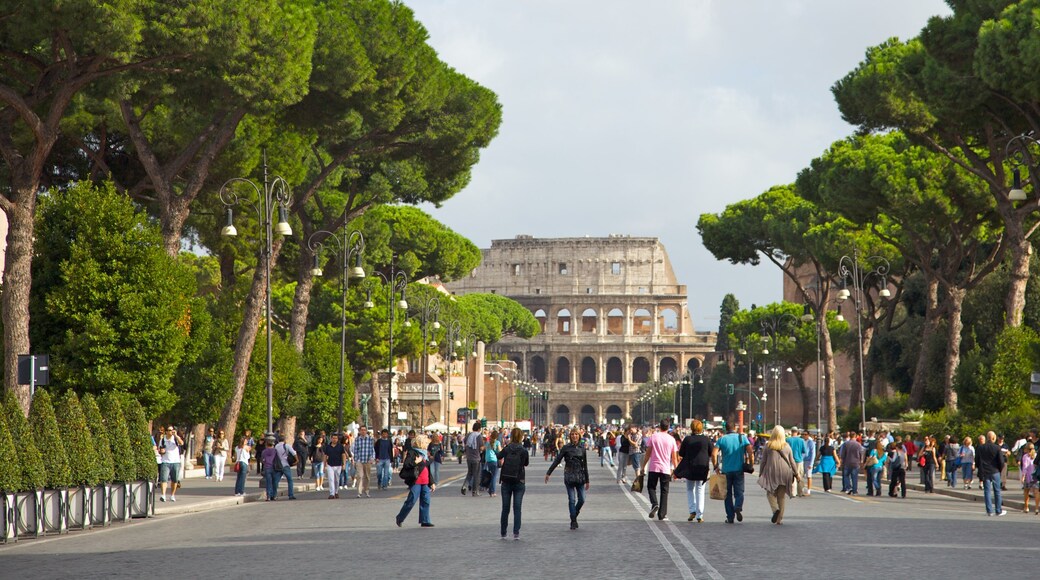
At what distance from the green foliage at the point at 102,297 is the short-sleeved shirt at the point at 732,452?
1298 cm

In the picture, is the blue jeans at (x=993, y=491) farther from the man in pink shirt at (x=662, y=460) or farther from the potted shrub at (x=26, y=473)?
the potted shrub at (x=26, y=473)

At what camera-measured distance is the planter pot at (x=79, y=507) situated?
18766mm

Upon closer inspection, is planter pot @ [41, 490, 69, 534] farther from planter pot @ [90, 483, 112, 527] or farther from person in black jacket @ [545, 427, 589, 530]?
person in black jacket @ [545, 427, 589, 530]

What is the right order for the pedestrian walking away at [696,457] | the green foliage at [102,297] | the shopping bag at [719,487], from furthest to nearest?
the green foliage at [102,297] → the shopping bag at [719,487] → the pedestrian walking away at [696,457]

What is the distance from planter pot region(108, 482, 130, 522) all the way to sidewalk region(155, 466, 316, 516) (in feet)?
6.48

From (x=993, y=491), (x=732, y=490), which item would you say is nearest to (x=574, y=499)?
(x=732, y=490)

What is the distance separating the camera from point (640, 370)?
171875 mm

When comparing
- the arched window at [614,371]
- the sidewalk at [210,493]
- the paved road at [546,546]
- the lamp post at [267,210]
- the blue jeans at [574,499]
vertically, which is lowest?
the paved road at [546,546]

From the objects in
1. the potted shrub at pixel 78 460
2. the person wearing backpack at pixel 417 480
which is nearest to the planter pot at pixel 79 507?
the potted shrub at pixel 78 460

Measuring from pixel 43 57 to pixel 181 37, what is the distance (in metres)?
3.05

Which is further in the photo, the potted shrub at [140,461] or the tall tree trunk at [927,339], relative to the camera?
the tall tree trunk at [927,339]

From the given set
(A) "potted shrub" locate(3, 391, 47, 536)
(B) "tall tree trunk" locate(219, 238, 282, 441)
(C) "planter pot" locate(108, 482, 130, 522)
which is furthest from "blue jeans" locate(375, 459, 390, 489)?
(A) "potted shrub" locate(3, 391, 47, 536)

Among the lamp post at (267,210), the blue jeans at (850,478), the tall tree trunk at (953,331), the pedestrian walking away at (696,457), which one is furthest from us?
the tall tree trunk at (953,331)

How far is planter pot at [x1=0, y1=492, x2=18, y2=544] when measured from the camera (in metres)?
16.6
